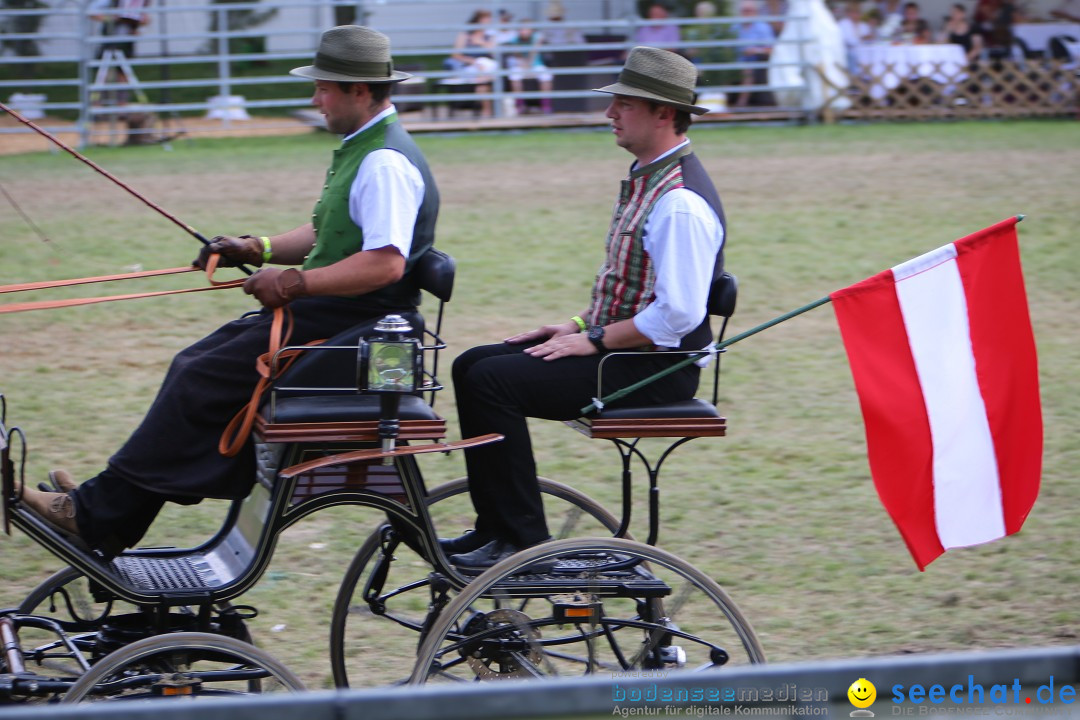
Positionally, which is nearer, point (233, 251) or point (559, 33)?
point (233, 251)

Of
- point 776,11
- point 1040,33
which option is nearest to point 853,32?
point 776,11

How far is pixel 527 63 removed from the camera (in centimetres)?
1962

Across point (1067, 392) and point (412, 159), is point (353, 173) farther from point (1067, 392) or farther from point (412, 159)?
point (1067, 392)

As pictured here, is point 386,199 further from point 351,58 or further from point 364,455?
point 364,455

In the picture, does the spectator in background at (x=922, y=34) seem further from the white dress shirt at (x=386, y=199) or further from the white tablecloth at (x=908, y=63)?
the white dress shirt at (x=386, y=199)

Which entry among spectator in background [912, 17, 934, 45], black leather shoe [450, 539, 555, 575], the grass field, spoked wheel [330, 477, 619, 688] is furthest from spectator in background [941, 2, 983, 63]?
black leather shoe [450, 539, 555, 575]

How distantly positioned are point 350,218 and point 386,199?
175 mm

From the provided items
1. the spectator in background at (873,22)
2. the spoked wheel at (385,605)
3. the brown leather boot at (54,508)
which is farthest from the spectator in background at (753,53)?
the brown leather boot at (54,508)

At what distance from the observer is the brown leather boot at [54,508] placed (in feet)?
11.4

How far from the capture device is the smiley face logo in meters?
1.72

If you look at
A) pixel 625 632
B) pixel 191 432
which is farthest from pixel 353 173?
pixel 625 632

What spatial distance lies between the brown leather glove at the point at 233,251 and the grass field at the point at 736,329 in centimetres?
135

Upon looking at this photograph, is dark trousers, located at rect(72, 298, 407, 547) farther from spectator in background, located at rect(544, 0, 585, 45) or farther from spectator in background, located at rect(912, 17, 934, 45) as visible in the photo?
spectator in background, located at rect(912, 17, 934, 45)

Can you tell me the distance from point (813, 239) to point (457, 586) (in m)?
8.02
